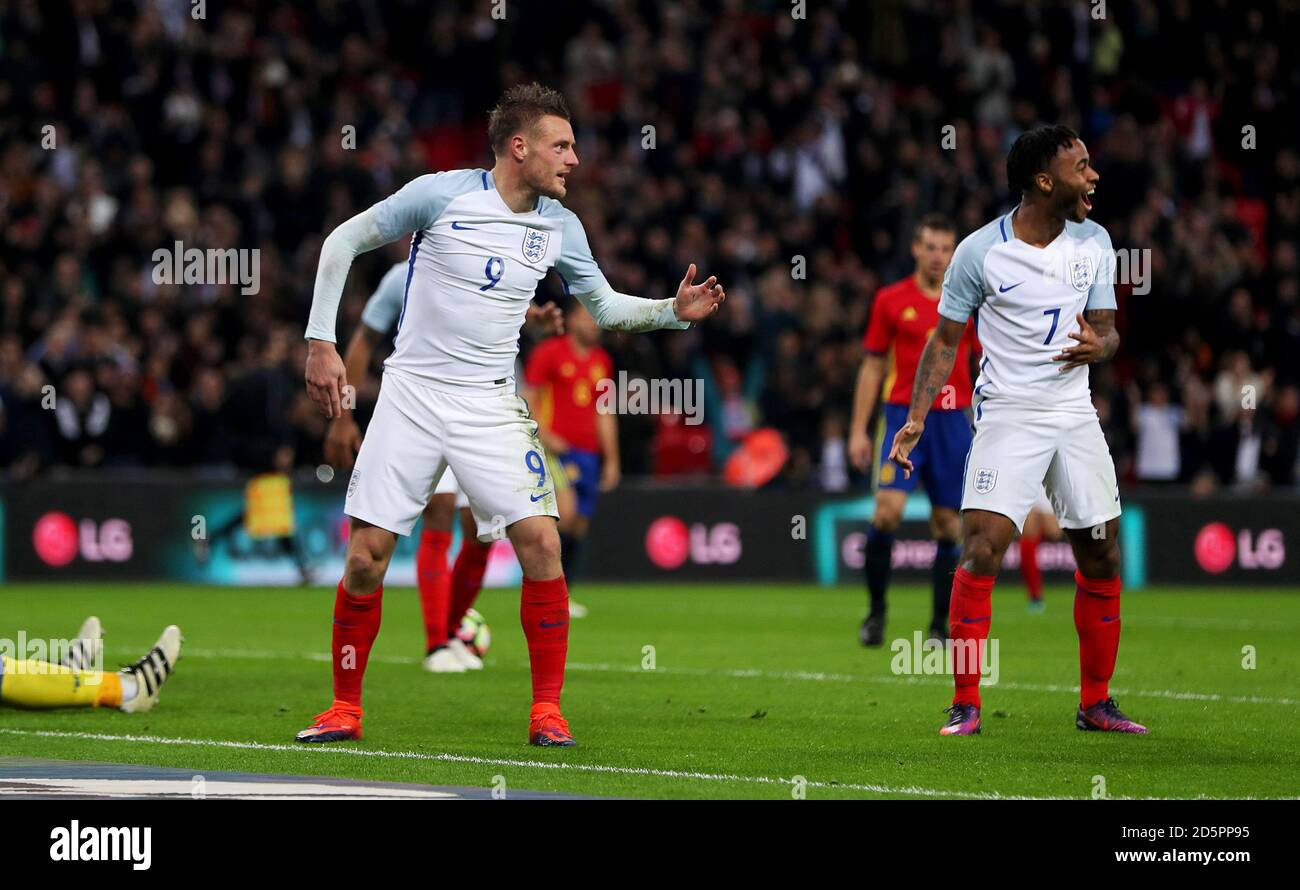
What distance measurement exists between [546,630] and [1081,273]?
265 cm

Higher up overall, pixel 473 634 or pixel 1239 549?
pixel 1239 549

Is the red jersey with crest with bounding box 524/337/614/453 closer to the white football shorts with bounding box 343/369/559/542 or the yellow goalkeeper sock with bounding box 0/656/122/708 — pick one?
the yellow goalkeeper sock with bounding box 0/656/122/708

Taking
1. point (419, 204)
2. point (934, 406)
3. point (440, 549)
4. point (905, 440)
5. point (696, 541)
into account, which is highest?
point (419, 204)

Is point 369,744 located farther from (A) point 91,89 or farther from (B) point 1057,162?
(A) point 91,89

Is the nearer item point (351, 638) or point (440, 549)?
point (351, 638)

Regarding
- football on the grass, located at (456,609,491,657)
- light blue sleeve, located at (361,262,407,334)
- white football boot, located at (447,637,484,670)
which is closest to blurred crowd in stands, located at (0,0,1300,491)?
football on the grass, located at (456,609,491,657)

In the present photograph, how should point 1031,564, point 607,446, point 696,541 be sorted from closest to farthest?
1. point 607,446
2. point 1031,564
3. point 696,541

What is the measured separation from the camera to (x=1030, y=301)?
8.41 m

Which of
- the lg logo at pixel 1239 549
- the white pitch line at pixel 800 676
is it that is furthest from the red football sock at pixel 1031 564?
the white pitch line at pixel 800 676

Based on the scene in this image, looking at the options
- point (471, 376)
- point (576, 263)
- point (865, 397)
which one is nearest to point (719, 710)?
point (471, 376)

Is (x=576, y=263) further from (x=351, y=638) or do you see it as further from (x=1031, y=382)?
(x=1031, y=382)

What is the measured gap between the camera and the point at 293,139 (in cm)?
2353

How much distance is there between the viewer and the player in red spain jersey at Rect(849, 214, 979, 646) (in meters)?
12.5

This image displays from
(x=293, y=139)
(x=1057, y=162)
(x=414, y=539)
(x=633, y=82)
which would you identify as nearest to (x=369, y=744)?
(x=1057, y=162)
